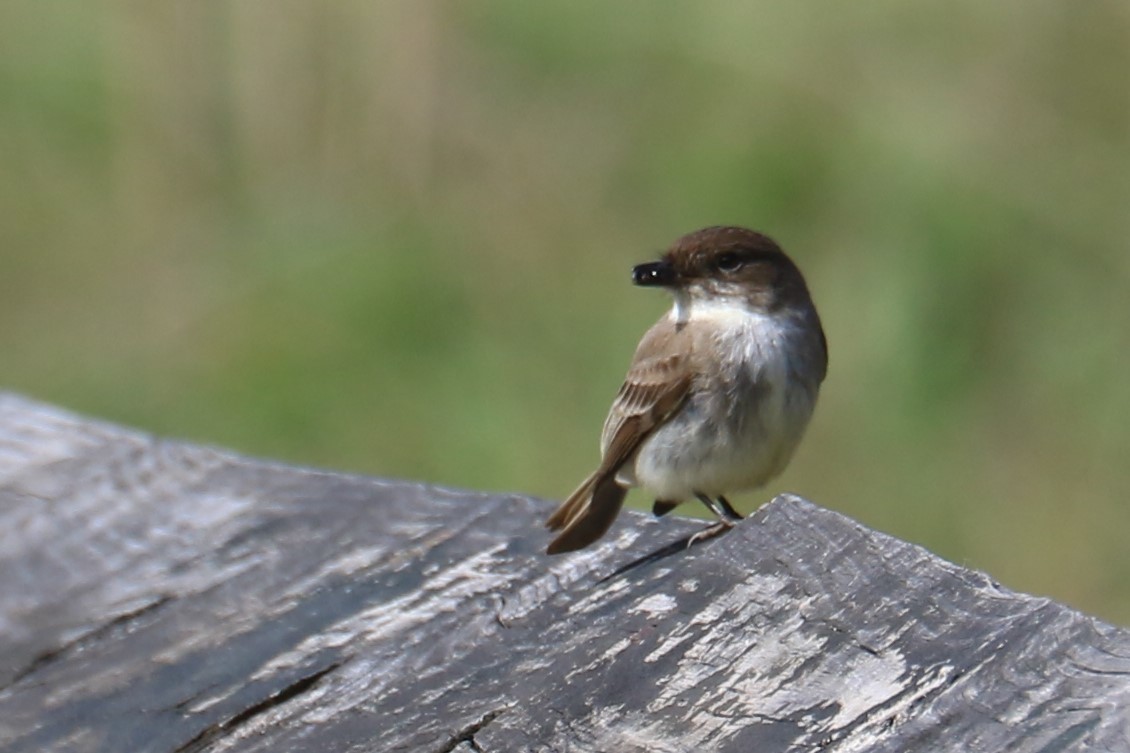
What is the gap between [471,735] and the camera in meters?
2.40

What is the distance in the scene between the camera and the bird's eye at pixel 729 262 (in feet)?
15.7

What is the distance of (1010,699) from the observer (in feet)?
6.79

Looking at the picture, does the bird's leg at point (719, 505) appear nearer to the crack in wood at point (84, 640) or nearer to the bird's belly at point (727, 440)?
the bird's belly at point (727, 440)

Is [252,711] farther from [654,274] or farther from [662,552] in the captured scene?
[654,274]

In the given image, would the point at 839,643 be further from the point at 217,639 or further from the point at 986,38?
the point at 986,38

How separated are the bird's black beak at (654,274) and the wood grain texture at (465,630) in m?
1.36

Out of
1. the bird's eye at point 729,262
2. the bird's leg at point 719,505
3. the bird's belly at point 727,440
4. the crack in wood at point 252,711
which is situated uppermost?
the bird's eye at point 729,262

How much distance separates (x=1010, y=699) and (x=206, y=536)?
5.91 ft

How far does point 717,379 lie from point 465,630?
180 centimetres

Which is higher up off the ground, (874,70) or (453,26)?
(453,26)

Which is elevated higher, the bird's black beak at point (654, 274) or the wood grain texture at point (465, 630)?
the bird's black beak at point (654, 274)

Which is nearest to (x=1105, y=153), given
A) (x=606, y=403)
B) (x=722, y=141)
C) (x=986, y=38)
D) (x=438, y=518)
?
(x=986, y=38)

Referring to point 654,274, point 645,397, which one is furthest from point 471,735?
point 654,274

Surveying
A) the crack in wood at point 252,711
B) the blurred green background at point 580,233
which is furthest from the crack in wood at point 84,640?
the blurred green background at point 580,233
